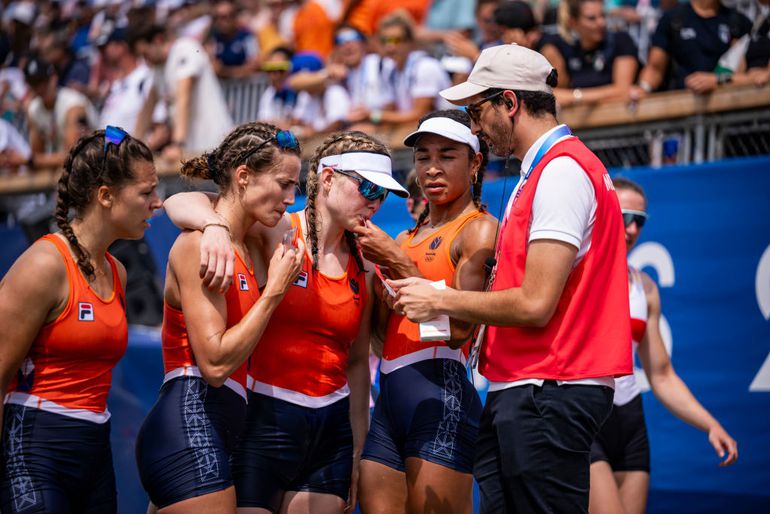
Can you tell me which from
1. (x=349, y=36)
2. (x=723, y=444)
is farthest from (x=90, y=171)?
(x=349, y=36)

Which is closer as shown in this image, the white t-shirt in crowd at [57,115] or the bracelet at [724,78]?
the bracelet at [724,78]

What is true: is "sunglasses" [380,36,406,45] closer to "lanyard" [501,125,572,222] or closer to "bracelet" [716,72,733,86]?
"bracelet" [716,72,733,86]

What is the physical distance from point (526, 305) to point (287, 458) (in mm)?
1378

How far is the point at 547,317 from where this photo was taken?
3453mm

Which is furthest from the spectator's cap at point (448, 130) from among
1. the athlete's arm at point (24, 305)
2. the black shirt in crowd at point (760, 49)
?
the black shirt in crowd at point (760, 49)

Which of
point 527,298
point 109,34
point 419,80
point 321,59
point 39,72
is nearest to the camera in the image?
point 527,298

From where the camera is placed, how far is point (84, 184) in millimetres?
4035

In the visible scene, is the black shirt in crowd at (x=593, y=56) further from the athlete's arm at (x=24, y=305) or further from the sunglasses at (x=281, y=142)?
the athlete's arm at (x=24, y=305)

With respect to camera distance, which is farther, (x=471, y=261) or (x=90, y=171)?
(x=471, y=261)

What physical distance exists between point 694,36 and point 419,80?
92.9 inches

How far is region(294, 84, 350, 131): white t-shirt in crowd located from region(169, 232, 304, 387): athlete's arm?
5.68 meters

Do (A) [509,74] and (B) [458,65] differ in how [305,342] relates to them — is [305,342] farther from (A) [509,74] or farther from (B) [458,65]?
(B) [458,65]

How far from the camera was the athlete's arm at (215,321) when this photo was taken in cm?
377

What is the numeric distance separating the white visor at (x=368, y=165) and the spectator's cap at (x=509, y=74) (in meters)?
0.67
